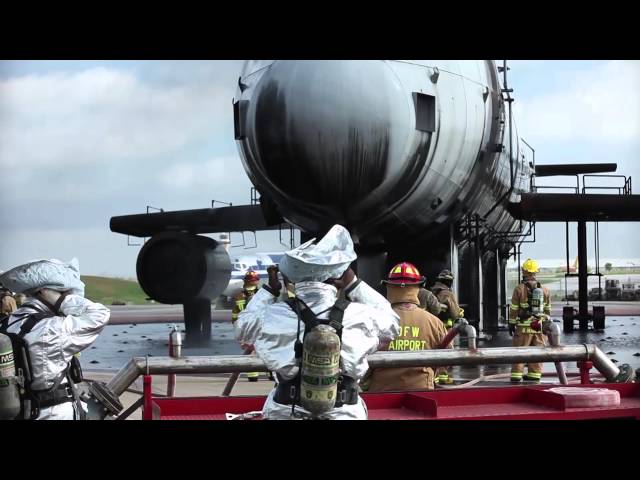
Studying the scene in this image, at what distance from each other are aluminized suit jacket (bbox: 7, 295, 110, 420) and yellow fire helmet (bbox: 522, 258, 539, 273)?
8274 mm

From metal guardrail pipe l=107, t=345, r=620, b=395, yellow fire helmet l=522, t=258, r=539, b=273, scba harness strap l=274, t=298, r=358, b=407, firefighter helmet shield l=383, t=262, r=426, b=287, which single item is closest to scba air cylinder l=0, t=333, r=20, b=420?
metal guardrail pipe l=107, t=345, r=620, b=395

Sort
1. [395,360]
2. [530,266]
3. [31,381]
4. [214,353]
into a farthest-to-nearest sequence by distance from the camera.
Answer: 1. [214,353]
2. [530,266]
3. [395,360]
4. [31,381]

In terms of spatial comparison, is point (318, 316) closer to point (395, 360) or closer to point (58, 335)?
point (395, 360)

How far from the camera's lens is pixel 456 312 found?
11055mm

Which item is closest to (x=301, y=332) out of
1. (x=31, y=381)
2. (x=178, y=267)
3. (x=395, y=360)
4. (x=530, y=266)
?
(x=395, y=360)

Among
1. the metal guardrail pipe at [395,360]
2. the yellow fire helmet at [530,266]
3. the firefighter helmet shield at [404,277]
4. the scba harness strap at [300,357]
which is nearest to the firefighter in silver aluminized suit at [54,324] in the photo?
the metal guardrail pipe at [395,360]

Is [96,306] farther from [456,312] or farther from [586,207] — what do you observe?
[586,207]

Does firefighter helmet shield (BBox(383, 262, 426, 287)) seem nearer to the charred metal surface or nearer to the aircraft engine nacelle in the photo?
the aircraft engine nacelle

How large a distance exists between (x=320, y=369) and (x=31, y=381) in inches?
60.6

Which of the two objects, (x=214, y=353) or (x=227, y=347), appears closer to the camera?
(x=214, y=353)

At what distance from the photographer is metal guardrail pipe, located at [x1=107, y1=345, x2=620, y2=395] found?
450 centimetres

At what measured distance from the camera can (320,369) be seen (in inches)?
147

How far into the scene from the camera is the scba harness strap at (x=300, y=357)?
3932 millimetres
